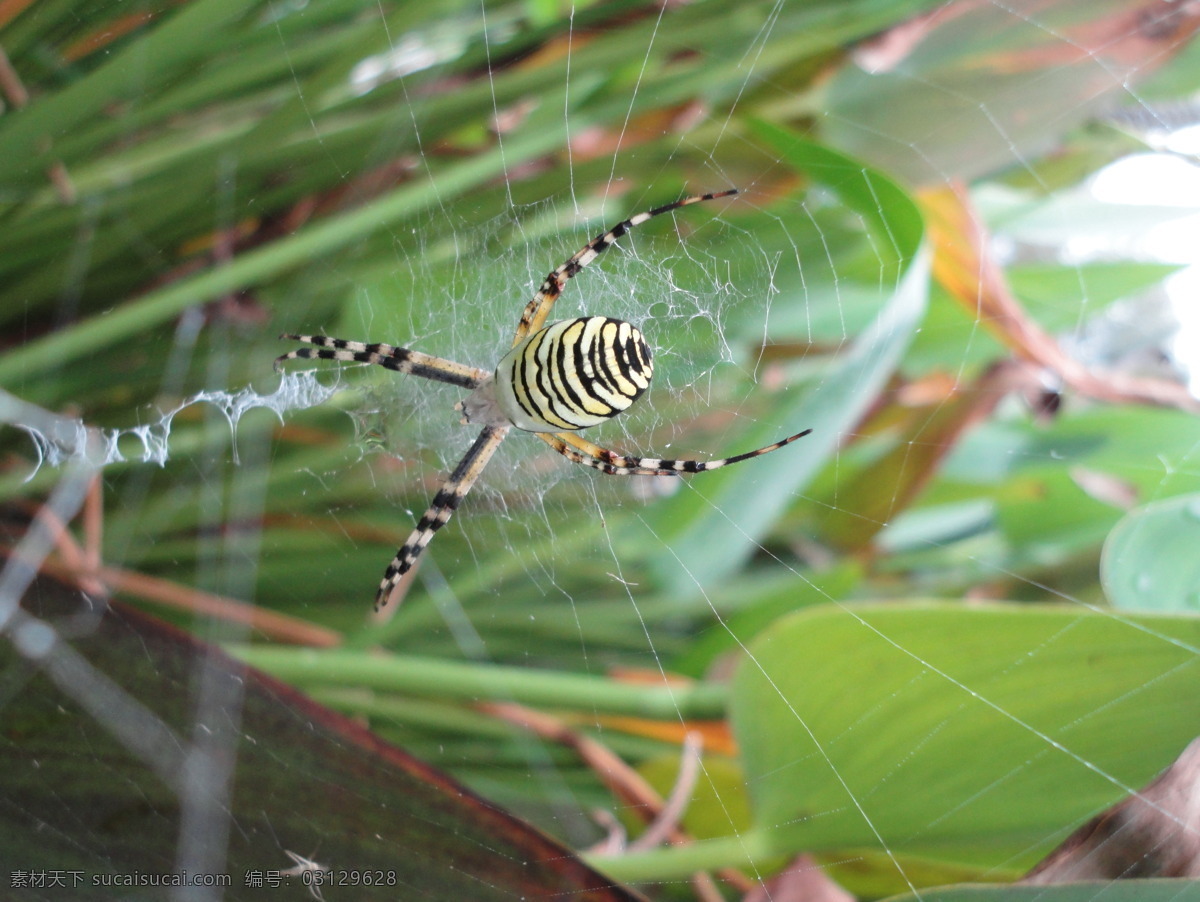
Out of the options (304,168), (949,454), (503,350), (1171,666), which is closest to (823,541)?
(949,454)

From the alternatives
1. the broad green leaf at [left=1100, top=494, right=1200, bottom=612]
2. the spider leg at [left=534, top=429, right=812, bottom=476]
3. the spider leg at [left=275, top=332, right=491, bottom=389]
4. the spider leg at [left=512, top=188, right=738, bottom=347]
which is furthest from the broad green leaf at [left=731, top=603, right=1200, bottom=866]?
the spider leg at [left=275, top=332, right=491, bottom=389]

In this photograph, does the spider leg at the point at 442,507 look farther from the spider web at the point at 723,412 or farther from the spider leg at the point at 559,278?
the spider leg at the point at 559,278

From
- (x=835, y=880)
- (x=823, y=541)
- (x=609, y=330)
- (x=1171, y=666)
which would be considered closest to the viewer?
(x=1171, y=666)

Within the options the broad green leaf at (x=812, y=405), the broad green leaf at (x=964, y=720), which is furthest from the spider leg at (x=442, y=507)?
the broad green leaf at (x=964, y=720)

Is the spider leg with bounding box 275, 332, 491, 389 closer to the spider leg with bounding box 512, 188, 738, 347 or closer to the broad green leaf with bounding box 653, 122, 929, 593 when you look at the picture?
the spider leg with bounding box 512, 188, 738, 347

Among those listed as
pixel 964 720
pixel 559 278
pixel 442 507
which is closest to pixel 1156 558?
pixel 964 720

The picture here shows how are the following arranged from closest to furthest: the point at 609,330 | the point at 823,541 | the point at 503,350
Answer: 1. the point at 609,330
2. the point at 503,350
3. the point at 823,541

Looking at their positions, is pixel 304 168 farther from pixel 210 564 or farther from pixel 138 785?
A: pixel 138 785
